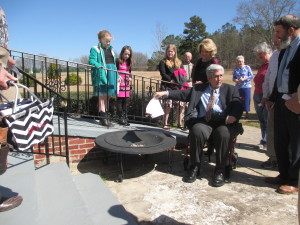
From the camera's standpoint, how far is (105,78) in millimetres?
4199

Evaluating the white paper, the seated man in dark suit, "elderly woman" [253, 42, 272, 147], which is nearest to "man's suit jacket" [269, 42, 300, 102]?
the seated man in dark suit

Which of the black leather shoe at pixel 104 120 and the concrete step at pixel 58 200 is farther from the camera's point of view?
the black leather shoe at pixel 104 120

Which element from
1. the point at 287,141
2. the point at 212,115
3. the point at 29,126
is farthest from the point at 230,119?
the point at 29,126

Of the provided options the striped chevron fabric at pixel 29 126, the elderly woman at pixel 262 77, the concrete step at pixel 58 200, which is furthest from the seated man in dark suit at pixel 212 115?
the striped chevron fabric at pixel 29 126

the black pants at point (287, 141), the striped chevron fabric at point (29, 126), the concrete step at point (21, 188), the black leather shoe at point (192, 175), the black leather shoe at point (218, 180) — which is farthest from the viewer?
the black leather shoe at point (192, 175)

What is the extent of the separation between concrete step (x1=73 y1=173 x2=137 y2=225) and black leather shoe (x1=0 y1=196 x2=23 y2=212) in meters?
0.62

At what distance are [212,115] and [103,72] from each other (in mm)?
1842

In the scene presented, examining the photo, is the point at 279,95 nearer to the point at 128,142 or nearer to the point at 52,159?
the point at 128,142

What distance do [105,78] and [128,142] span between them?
1.21 metres

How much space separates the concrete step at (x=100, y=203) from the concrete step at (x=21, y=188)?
52 centimetres

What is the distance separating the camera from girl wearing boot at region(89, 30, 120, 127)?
4.14 metres

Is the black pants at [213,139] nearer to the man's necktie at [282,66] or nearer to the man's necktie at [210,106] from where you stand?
the man's necktie at [210,106]

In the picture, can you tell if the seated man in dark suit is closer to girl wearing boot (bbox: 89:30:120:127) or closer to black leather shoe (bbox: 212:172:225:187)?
black leather shoe (bbox: 212:172:225:187)

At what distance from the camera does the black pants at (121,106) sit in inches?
179
